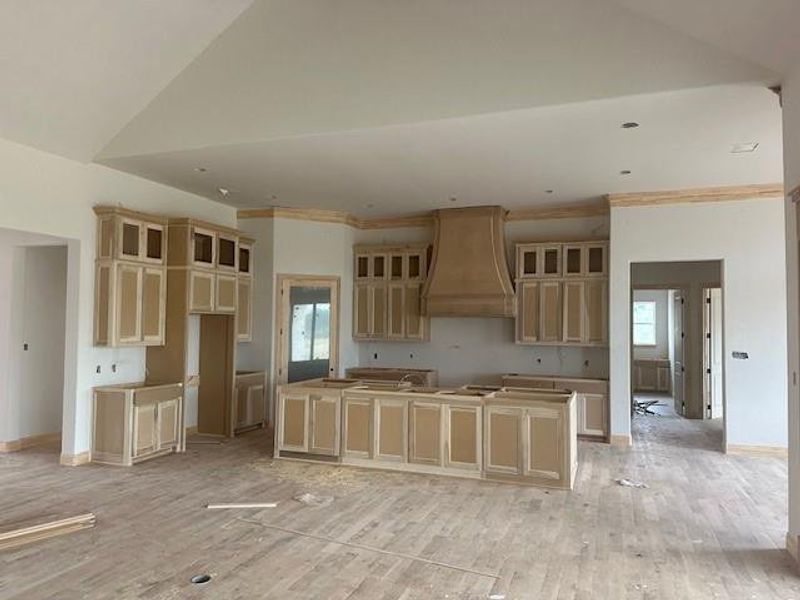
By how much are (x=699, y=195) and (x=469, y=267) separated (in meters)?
2.99

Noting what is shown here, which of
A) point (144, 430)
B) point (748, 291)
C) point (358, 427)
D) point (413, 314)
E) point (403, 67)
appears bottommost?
point (144, 430)

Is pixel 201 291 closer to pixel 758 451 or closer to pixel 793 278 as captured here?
Result: pixel 793 278

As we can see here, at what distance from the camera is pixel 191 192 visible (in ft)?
24.2

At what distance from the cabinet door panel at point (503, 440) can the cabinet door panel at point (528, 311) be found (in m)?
2.77

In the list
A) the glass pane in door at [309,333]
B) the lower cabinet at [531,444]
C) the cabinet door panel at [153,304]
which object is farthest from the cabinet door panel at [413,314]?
the cabinet door panel at [153,304]

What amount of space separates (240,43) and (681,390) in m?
8.59

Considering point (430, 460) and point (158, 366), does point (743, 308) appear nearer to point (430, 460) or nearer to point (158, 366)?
point (430, 460)

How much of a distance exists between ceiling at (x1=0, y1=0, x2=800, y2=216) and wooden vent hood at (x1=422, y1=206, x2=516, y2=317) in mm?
1661

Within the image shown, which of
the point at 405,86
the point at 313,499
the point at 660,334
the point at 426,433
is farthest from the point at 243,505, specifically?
the point at 660,334

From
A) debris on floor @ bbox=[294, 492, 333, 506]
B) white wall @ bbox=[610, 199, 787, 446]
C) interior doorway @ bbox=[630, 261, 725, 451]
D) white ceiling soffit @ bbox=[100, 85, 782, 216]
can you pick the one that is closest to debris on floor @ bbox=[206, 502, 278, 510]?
debris on floor @ bbox=[294, 492, 333, 506]

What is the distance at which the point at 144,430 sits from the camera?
20.0 ft

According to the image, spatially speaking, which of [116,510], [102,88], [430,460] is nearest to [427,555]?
[430,460]

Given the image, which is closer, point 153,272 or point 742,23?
point 742,23

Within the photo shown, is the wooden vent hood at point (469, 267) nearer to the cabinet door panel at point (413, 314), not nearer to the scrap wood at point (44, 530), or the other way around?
the cabinet door panel at point (413, 314)
